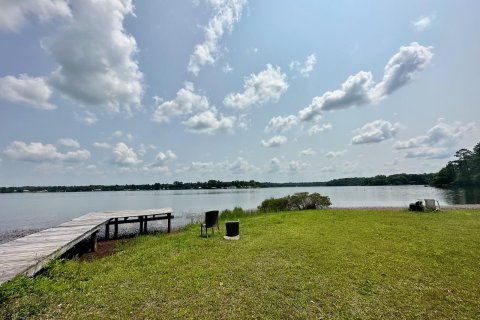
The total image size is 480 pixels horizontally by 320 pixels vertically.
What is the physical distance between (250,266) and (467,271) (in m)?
5.25

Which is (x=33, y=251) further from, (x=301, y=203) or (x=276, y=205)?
(x=301, y=203)

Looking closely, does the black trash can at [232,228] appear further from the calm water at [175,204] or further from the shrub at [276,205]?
the shrub at [276,205]

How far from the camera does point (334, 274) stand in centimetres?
570

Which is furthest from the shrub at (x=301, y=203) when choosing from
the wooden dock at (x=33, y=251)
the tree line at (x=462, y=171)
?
the tree line at (x=462, y=171)

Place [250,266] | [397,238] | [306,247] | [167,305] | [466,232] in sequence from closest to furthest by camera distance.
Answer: [167,305]
[250,266]
[306,247]
[397,238]
[466,232]

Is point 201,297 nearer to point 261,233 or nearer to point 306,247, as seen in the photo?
point 306,247

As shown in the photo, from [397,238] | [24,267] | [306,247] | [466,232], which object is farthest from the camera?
[466,232]

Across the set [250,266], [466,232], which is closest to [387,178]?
[466,232]

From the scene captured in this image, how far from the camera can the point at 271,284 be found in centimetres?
520

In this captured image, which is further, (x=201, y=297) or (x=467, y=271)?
(x=467, y=271)

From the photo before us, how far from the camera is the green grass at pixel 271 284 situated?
13.5 ft

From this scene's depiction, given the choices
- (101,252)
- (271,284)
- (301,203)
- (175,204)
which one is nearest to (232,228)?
(271,284)

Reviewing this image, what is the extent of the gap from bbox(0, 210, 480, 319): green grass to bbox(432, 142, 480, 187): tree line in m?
75.0

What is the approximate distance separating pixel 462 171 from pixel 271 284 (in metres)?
86.7
